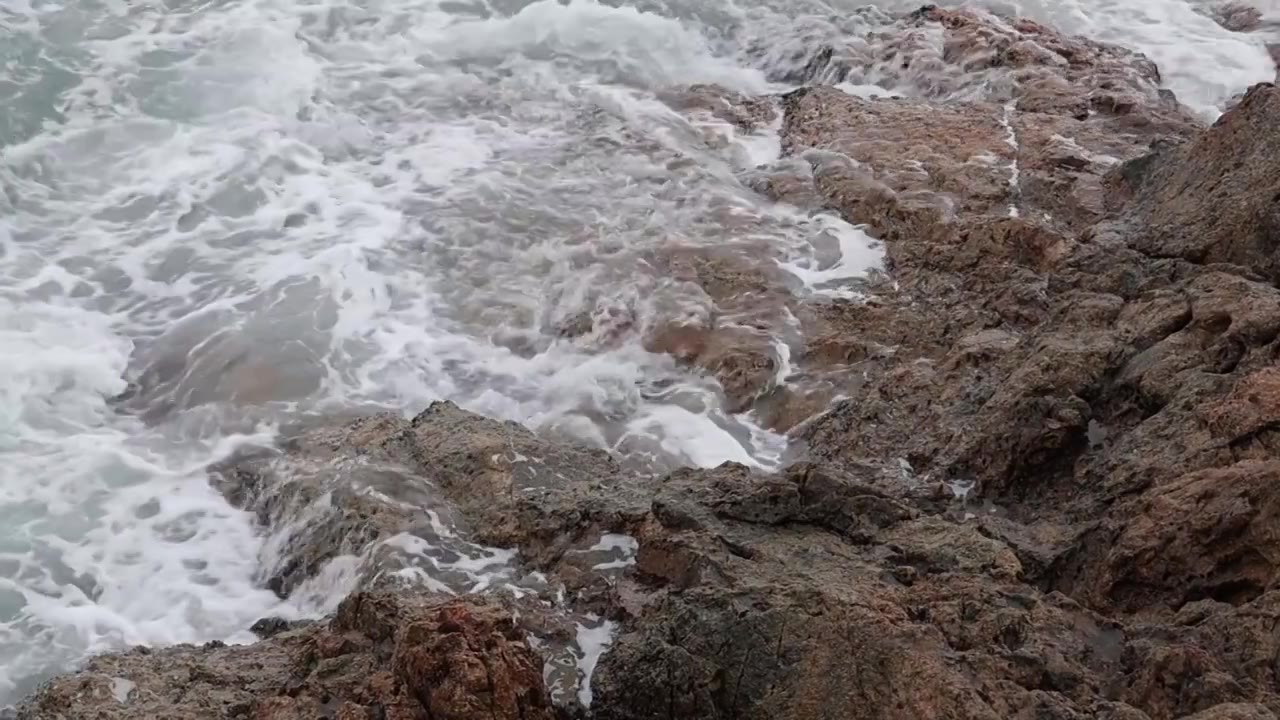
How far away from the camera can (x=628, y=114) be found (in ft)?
36.2

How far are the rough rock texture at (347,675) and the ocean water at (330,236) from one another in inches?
33.1

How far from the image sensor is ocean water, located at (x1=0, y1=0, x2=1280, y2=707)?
259 inches

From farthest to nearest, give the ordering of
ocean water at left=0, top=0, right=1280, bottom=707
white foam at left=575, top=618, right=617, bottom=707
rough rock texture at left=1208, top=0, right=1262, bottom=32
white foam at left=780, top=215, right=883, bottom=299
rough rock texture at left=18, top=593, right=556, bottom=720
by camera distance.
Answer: rough rock texture at left=1208, top=0, right=1262, bottom=32, white foam at left=780, top=215, right=883, bottom=299, ocean water at left=0, top=0, right=1280, bottom=707, white foam at left=575, top=618, right=617, bottom=707, rough rock texture at left=18, top=593, right=556, bottom=720

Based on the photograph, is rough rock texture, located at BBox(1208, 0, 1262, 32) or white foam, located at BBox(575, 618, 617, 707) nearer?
white foam, located at BBox(575, 618, 617, 707)

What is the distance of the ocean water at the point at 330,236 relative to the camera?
21.6ft

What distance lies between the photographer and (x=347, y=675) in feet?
13.9

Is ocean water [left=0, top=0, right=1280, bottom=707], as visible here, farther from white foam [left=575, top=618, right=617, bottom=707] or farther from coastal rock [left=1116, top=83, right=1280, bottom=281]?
coastal rock [left=1116, top=83, right=1280, bottom=281]

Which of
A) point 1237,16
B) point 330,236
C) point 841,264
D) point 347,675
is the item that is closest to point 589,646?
point 347,675

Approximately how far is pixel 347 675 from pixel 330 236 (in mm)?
5712

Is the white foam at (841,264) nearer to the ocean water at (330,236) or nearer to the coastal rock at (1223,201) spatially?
the ocean water at (330,236)

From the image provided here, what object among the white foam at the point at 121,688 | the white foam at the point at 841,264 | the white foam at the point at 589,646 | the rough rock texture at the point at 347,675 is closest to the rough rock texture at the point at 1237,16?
the white foam at the point at 841,264

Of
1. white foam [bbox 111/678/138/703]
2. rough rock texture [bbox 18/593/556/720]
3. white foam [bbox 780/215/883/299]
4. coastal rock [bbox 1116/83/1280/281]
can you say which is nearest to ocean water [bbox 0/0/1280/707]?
white foam [bbox 780/215/883/299]

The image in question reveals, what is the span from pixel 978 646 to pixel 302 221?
7265mm

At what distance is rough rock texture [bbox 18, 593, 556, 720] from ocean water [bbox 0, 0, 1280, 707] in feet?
2.76
